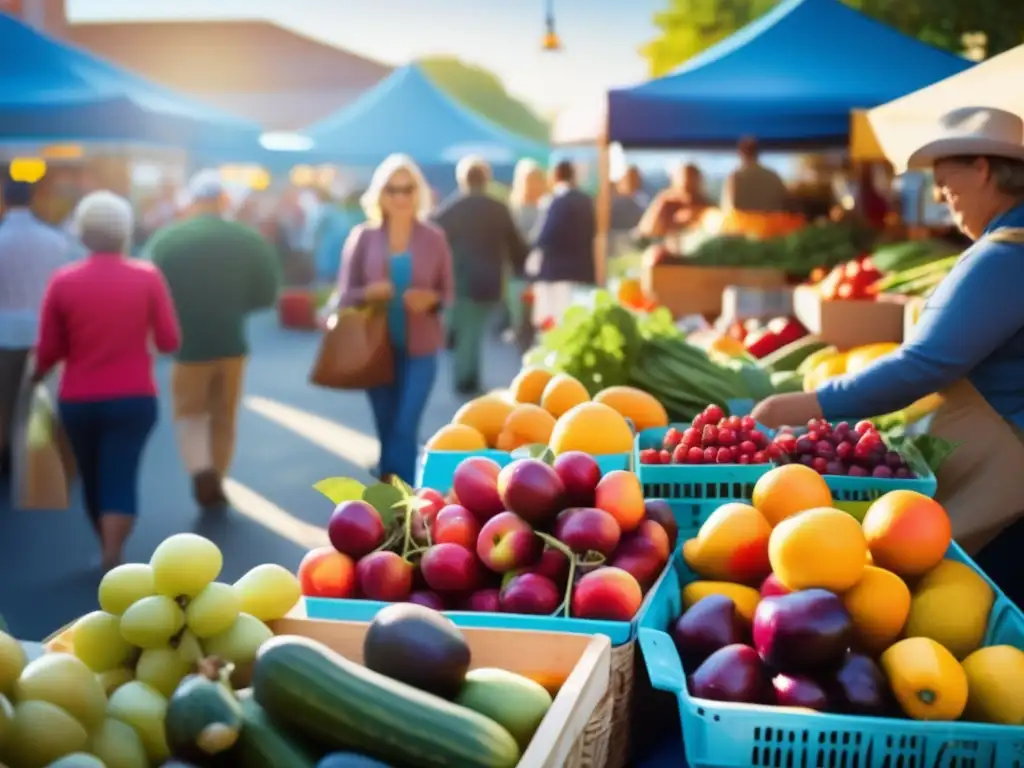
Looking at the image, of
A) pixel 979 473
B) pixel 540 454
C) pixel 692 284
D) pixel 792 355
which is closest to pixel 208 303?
pixel 692 284

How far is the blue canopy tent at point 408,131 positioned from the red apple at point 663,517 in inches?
507

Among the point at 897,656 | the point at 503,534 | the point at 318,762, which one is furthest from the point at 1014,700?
the point at 318,762

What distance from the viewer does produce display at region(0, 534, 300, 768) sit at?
148cm

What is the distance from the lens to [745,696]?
6.28 ft

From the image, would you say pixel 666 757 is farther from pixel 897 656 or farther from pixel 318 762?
pixel 318 762

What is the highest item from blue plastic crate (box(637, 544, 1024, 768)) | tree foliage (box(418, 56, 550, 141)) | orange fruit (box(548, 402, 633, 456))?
tree foliage (box(418, 56, 550, 141))

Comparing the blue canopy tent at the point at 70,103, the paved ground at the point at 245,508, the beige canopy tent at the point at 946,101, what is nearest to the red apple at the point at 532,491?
the beige canopy tent at the point at 946,101

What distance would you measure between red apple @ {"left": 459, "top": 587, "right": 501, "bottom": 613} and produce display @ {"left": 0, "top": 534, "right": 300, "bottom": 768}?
370 millimetres

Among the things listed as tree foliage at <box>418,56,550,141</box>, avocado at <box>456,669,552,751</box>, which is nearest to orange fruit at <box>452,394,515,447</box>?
avocado at <box>456,669,552,751</box>

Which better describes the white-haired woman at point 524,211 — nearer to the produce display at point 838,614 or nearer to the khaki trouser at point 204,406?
the khaki trouser at point 204,406

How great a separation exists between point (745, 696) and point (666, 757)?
0.38 metres

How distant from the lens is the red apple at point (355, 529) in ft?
7.80

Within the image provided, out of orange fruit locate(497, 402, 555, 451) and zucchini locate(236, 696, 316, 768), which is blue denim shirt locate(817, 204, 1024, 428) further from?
zucchini locate(236, 696, 316, 768)

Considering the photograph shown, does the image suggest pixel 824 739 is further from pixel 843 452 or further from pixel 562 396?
pixel 562 396
